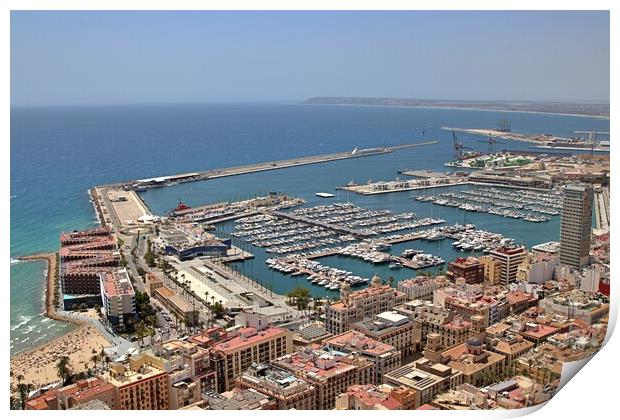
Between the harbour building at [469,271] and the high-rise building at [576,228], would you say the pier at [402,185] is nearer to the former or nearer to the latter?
the harbour building at [469,271]

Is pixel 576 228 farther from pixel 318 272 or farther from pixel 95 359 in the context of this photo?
pixel 95 359

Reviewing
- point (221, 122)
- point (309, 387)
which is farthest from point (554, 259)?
point (221, 122)

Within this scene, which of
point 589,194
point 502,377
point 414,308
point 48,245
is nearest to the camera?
point 502,377

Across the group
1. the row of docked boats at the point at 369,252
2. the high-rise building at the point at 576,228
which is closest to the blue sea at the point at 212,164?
the row of docked boats at the point at 369,252

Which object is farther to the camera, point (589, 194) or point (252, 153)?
point (252, 153)

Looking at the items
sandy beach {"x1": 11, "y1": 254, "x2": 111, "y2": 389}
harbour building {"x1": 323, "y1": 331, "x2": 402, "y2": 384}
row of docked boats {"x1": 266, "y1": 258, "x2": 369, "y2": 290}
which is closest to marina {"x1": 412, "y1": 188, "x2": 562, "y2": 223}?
row of docked boats {"x1": 266, "y1": 258, "x2": 369, "y2": 290}

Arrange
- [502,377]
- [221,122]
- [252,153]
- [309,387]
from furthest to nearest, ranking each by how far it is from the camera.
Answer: [221,122], [252,153], [502,377], [309,387]
